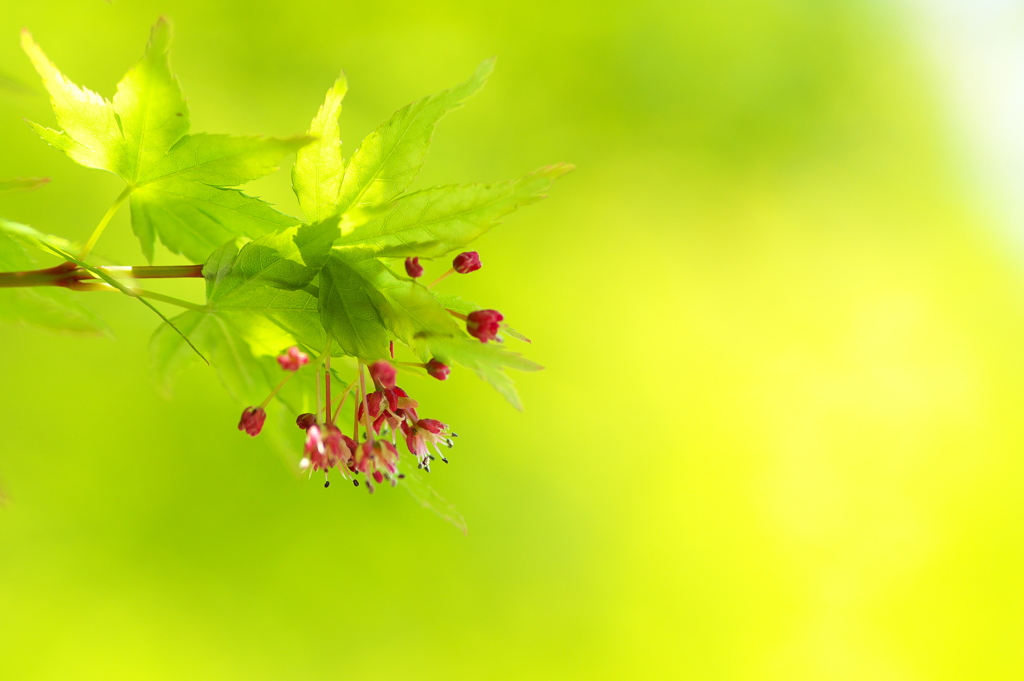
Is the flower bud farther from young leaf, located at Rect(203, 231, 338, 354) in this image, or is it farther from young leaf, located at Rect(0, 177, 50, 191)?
young leaf, located at Rect(0, 177, 50, 191)

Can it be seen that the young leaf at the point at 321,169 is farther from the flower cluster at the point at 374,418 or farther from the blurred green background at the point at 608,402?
the blurred green background at the point at 608,402

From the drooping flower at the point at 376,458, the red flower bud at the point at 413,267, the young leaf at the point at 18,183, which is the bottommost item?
A: the drooping flower at the point at 376,458

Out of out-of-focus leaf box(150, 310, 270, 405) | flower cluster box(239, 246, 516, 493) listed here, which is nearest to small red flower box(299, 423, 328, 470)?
flower cluster box(239, 246, 516, 493)

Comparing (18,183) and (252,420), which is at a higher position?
(18,183)

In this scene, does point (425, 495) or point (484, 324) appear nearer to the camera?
point (484, 324)

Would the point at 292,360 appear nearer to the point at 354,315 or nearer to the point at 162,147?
the point at 354,315

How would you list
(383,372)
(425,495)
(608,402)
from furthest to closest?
(608,402) < (425,495) < (383,372)

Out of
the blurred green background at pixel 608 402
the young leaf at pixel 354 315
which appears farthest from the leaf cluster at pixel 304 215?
the blurred green background at pixel 608 402

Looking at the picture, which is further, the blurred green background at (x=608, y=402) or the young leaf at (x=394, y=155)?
the blurred green background at (x=608, y=402)

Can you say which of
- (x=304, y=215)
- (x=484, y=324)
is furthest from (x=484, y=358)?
(x=304, y=215)
